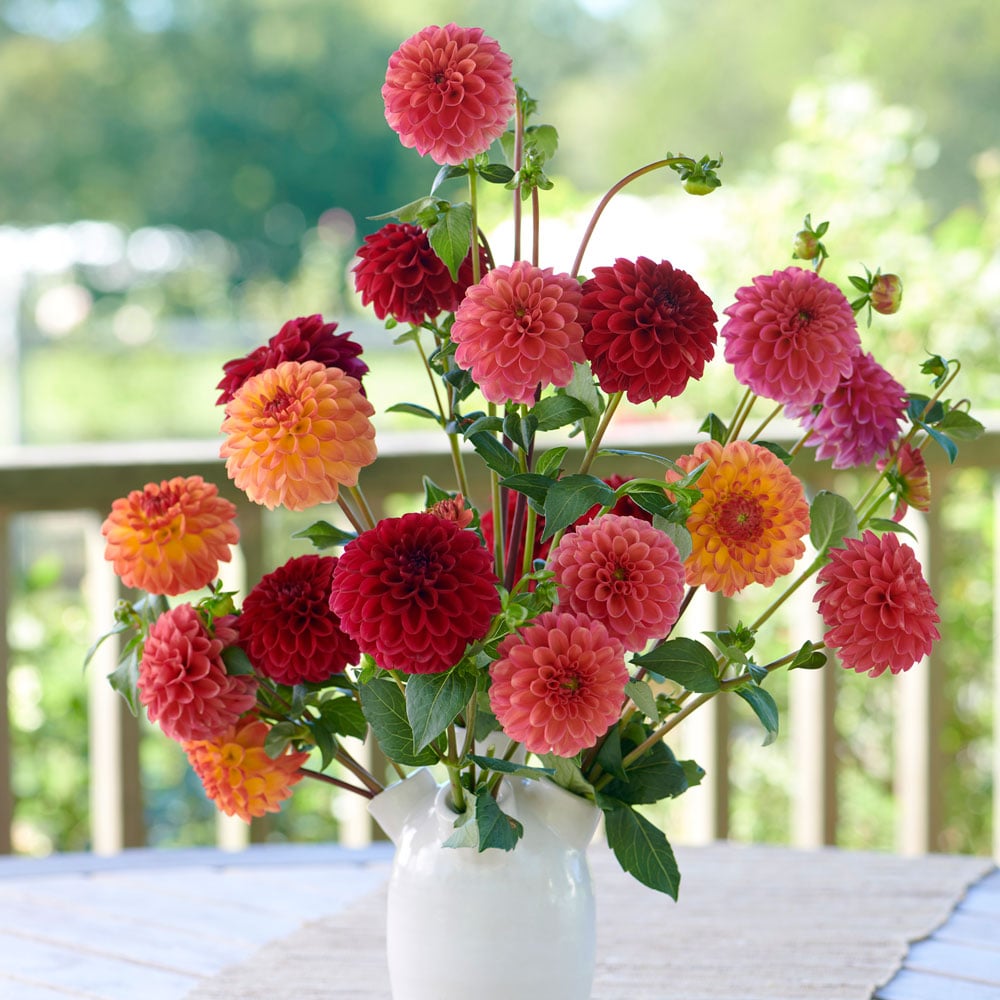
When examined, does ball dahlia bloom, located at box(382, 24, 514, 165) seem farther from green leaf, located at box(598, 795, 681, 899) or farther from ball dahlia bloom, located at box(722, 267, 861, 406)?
green leaf, located at box(598, 795, 681, 899)

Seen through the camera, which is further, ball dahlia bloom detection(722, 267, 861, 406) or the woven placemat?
the woven placemat

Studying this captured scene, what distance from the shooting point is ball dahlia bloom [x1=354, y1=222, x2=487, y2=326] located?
→ 0.64 m

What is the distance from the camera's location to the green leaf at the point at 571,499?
1.90ft

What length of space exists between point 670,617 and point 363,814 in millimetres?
1042

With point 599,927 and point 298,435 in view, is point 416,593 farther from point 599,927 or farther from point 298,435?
point 599,927

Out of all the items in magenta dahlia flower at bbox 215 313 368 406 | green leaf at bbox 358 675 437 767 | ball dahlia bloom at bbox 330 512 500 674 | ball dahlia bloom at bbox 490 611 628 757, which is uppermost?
magenta dahlia flower at bbox 215 313 368 406

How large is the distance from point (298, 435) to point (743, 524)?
19 centimetres

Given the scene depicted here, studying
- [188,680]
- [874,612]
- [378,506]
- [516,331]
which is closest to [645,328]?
[516,331]

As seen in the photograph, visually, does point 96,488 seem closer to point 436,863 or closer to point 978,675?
point 436,863

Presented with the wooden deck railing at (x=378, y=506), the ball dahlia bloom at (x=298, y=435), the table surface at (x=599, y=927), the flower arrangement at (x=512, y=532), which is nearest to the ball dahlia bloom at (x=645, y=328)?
the flower arrangement at (x=512, y=532)

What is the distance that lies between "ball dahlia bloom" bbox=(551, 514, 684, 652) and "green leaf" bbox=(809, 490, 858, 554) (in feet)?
0.32

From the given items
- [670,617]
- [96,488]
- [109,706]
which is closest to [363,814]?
[109,706]

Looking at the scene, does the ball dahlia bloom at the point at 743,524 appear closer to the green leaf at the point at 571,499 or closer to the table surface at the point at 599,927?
the green leaf at the point at 571,499

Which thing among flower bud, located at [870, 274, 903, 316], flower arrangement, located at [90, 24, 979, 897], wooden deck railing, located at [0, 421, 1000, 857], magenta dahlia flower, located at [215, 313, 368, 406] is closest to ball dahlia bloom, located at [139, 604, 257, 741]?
flower arrangement, located at [90, 24, 979, 897]
